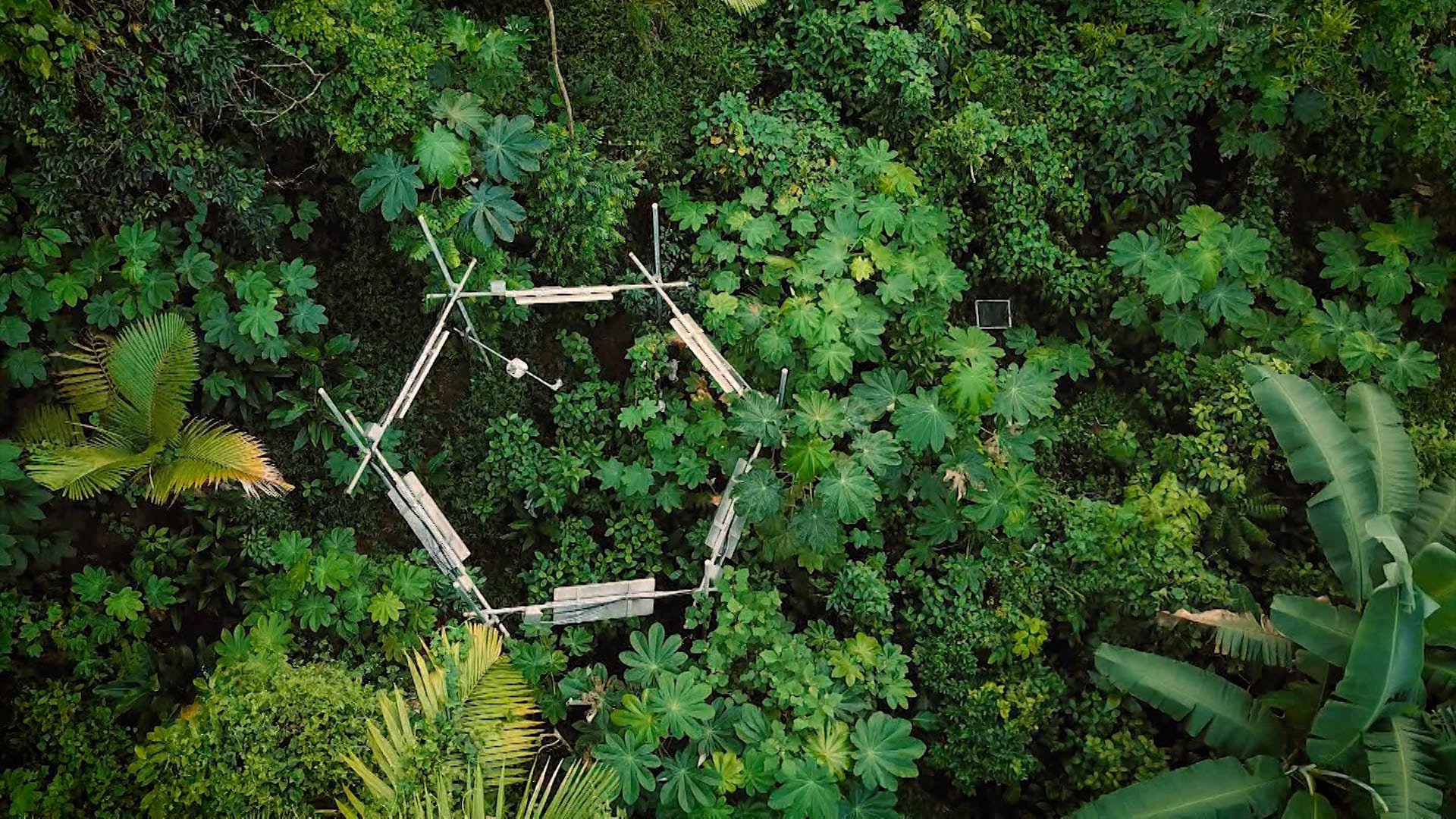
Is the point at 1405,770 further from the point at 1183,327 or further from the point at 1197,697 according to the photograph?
the point at 1183,327

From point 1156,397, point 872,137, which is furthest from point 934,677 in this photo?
point 872,137

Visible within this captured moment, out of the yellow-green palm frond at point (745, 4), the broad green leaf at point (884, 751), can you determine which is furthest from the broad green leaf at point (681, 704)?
the yellow-green palm frond at point (745, 4)

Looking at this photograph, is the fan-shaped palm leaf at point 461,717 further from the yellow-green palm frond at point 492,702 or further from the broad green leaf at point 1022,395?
the broad green leaf at point 1022,395

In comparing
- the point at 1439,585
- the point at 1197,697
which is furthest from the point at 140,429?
the point at 1439,585

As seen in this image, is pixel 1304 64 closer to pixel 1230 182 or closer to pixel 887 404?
pixel 1230 182

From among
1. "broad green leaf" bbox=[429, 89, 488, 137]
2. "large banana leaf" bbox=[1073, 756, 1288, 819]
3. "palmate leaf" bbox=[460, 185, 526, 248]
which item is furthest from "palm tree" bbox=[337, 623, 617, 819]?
"broad green leaf" bbox=[429, 89, 488, 137]

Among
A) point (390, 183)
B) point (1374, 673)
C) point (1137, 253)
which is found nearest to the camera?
point (1374, 673)

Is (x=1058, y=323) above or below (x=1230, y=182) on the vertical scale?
below
